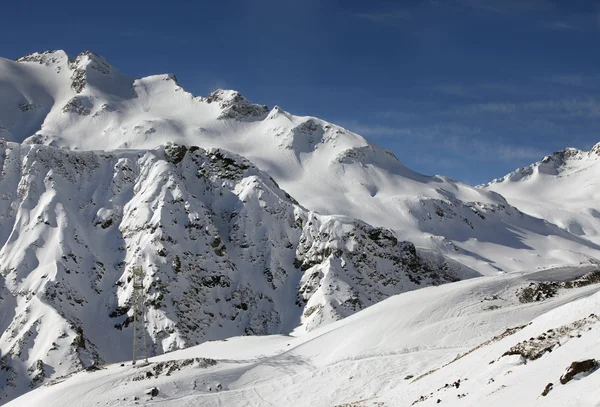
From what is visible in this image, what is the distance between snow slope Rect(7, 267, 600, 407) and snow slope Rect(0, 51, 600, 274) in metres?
92.2

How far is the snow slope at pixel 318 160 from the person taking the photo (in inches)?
5896

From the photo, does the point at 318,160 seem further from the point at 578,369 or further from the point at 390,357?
the point at 578,369

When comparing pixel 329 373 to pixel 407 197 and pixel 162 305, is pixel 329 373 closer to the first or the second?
pixel 162 305

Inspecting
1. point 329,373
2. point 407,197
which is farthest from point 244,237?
point 329,373

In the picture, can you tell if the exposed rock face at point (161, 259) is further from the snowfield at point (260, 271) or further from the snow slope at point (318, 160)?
the snow slope at point (318, 160)

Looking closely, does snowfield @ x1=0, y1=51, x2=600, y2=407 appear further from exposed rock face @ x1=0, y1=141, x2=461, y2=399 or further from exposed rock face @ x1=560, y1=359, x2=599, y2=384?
exposed rock face @ x1=0, y1=141, x2=461, y2=399

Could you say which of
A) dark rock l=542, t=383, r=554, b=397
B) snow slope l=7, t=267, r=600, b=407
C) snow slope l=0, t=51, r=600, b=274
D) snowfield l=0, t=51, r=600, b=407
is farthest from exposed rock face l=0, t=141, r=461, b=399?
dark rock l=542, t=383, r=554, b=397

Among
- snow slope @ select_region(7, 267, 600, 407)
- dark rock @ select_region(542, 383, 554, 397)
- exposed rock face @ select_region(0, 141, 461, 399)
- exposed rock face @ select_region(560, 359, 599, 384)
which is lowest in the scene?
dark rock @ select_region(542, 383, 554, 397)

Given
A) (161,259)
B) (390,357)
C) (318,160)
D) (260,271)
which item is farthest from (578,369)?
(318,160)

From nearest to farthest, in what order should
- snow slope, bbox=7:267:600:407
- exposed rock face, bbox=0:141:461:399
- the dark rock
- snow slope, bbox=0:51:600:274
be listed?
the dark rock < snow slope, bbox=7:267:600:407 < exposed rock face, bbox=0:141:461:399 < snow slope, bbox=0:51:600:274

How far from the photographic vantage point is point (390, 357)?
121 ft

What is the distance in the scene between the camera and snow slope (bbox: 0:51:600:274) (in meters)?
150

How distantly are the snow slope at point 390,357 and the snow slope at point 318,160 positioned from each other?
302 ft

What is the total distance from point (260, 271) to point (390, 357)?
69635 millimetres
